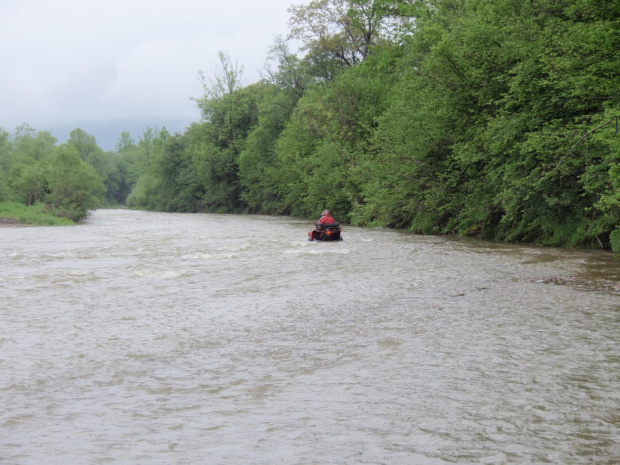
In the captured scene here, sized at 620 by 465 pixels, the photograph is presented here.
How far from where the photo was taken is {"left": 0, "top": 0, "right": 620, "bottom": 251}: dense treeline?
19031mm

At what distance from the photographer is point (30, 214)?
42625 millimetres

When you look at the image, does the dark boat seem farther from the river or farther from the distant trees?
the distant trees

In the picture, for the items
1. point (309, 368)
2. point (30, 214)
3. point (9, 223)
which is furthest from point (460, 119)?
point (30, 214)

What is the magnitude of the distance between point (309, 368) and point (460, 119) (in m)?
21.6

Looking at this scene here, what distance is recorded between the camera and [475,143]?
81.5ft

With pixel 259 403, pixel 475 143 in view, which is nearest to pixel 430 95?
pixel 475 143

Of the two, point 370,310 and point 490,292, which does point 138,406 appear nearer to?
point 370,310

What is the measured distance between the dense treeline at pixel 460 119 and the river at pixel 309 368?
5914 millimetres

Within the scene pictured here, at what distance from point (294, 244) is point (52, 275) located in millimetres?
10794

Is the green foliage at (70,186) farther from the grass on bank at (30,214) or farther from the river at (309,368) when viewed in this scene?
the river at (309,368)

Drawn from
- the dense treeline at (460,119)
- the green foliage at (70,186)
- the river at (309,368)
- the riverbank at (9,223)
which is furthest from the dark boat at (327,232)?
the green foliage at (70,186)

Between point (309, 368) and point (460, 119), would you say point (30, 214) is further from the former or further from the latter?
point (309, 368)

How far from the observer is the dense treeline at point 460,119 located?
62.4 feet

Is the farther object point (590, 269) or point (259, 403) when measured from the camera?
point (590, 269)
